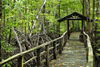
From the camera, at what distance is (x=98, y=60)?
→ 451 inches

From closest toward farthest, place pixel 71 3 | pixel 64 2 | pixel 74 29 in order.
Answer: pixel 64 2 < pixel 71 3 < pixel 74 29

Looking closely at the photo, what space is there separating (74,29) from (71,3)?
8.48 m

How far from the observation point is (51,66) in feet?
18.8

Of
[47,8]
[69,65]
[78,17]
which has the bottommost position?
[69,65]

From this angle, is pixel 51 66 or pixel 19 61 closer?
pixel 19 61

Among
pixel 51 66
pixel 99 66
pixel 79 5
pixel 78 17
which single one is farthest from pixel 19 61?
pixel 79 5

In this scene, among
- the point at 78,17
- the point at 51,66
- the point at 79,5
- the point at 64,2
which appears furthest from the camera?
the point at 79,5

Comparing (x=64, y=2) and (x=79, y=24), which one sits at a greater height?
(x=64, y=2)

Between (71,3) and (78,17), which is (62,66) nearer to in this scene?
(78,17)

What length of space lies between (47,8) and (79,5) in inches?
594

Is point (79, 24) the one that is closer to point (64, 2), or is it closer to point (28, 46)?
point (64, 2)

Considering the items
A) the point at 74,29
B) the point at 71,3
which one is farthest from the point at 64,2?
the point at 74,29

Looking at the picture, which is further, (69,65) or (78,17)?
(78,17)

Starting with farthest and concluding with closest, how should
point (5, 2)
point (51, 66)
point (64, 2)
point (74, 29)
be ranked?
point (74, 29)
point (64, 2)
point (51, 66)
point (5, 2)
